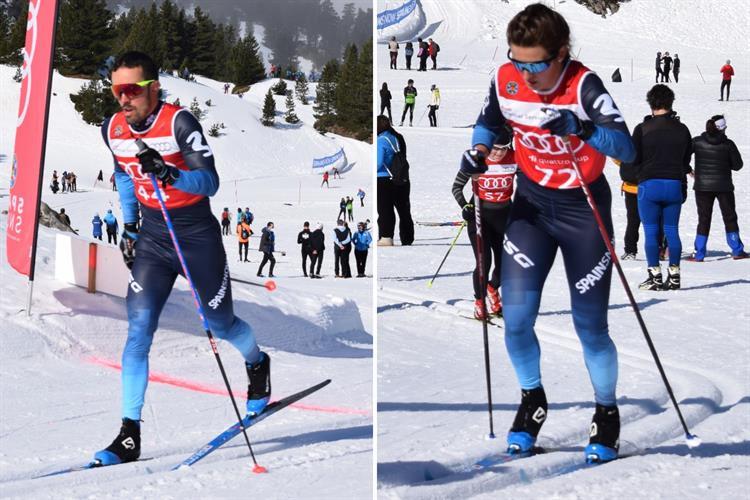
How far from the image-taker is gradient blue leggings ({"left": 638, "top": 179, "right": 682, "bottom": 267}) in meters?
7.02

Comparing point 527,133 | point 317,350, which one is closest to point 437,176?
point 317,350

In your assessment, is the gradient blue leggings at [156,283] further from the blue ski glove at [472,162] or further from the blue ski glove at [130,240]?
the blue ski glove at [472,162]

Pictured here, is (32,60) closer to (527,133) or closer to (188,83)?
(527,133)

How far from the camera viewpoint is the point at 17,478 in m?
3.87

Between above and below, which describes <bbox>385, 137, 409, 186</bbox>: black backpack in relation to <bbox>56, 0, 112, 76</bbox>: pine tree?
below

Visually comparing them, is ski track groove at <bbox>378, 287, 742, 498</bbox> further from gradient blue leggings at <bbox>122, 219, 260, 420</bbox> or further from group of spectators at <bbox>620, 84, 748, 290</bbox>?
gradient blue leggings at <bbox>122, 219, 260, 420</bbox>

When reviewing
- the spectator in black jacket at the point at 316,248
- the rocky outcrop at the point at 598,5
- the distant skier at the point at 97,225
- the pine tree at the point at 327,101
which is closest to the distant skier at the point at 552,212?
the rocky outcrop at the point at 598,5

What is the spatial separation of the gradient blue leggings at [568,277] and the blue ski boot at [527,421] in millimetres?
32

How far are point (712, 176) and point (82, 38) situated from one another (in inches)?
250

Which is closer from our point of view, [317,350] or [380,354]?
[380,354]

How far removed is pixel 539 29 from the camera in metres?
2.58

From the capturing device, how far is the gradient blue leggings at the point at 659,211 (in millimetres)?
7020

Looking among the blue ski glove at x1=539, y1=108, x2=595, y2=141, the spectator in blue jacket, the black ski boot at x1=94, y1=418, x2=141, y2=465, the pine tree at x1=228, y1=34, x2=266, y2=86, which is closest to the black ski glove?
the black ski boot at x1=94, y1=418, x2=141, y2=465

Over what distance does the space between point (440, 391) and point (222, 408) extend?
1321 millimetres
